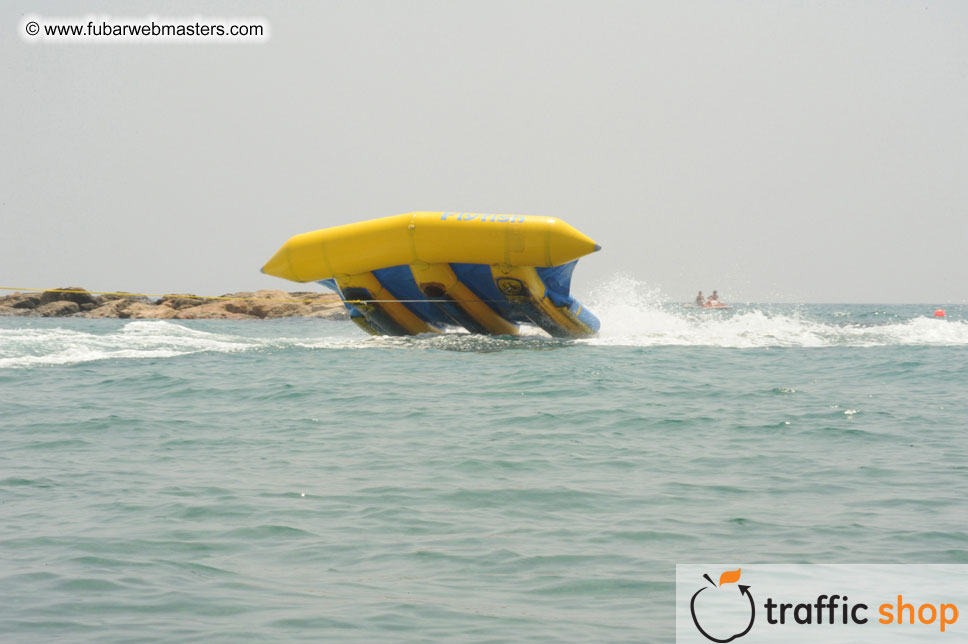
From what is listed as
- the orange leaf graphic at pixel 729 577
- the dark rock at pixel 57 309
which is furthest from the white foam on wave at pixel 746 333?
the dark rock at pixel 57 309

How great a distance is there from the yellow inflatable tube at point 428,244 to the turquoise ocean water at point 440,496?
2.09 m

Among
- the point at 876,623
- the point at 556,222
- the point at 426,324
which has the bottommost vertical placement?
the point at 876,623

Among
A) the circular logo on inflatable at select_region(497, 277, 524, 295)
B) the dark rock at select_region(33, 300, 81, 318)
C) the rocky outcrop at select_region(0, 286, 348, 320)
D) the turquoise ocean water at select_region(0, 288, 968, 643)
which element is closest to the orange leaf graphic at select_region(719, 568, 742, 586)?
the turquoise ocean water at select_region(0, 288, 968, 643)

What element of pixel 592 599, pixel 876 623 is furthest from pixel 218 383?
pixel 876 623

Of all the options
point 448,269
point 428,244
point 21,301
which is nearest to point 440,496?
point 428,244

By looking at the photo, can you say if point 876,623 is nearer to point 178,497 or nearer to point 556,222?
point 178,497

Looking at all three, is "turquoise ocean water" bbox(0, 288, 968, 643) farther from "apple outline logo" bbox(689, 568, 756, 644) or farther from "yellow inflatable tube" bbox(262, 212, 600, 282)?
"yellow inflatable tube" bbox(262, 212, 600, 282)

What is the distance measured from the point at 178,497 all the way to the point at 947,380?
5.93 m

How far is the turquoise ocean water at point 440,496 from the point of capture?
237 centimetres

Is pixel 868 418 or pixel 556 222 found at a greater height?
pixel 556 222

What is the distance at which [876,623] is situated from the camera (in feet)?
7.61

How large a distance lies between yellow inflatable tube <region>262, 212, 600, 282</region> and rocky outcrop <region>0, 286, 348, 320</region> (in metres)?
17.8

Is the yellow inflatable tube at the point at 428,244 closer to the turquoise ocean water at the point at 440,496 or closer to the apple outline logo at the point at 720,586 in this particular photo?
the turquoise ocean water at the point at 440,496

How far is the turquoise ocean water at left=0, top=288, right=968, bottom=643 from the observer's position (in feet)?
7.77
